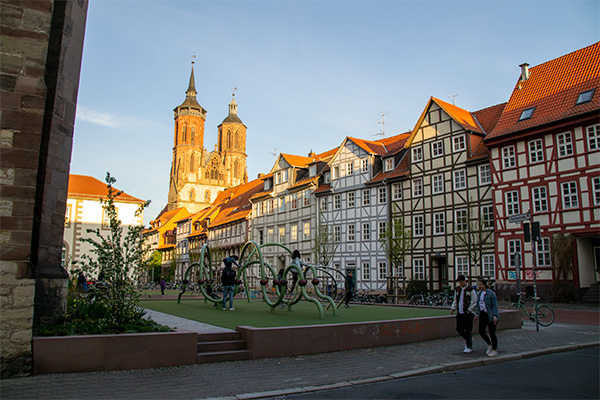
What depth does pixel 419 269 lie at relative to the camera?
33.6 metres

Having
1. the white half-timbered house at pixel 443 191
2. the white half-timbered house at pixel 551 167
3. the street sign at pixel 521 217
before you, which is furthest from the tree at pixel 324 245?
the street sign at pixel 521 217

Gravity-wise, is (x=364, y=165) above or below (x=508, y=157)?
above

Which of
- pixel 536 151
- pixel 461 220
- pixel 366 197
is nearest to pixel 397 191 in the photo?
pixel 366 197

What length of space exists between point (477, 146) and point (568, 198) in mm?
7115

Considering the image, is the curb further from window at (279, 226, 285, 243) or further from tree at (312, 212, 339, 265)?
window at (279, 226, 285, 243)

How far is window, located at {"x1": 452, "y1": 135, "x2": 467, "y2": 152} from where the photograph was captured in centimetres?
3186

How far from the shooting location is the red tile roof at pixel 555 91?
26.8 m

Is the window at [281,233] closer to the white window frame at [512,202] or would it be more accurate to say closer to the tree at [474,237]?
the tree at [474,237]

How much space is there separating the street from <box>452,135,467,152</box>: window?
23476 mm

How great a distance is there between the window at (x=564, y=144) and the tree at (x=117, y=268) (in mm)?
23649

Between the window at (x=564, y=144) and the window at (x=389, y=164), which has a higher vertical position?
the window at (x=389, y=164)

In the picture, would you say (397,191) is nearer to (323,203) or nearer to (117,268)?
(323,203)

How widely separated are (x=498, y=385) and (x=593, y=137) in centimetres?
2168

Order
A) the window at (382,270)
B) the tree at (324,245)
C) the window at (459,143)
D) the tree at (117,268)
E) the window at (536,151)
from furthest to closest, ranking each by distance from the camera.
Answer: the tree at (324,245), the window at (382,270), the window at (459,143), the window at (536,151), the tree at (117,268)
